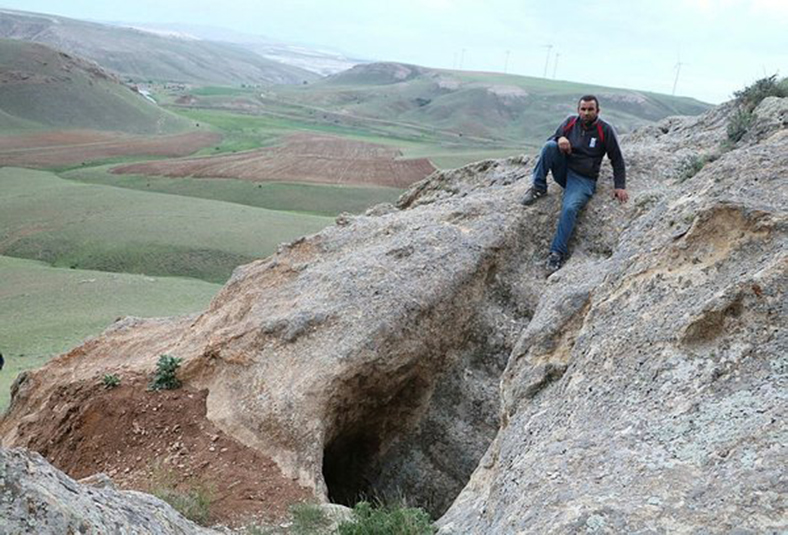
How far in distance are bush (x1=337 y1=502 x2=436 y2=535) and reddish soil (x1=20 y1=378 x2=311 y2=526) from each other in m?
1.62

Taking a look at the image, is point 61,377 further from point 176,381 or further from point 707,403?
point 707,403

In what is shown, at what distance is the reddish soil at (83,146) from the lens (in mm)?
75500

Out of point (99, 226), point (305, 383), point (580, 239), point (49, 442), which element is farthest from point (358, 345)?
point (99, 226)

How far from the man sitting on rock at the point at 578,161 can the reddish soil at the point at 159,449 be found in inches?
238

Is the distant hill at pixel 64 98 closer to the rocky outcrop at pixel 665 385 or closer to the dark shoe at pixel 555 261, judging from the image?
the dark shoe at pixel 555 261

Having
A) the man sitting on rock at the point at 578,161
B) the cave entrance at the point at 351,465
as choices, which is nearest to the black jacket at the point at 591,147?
the man sitting on rock at the point at 578,161

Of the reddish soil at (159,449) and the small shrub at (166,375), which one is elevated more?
the small shrub at (166,375)

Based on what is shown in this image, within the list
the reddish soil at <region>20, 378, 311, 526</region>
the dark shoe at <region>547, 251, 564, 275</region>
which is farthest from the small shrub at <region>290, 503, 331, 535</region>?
the dark shoe at <region>547, 251, 564, 275</region>

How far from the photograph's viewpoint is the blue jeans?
38.2 ft

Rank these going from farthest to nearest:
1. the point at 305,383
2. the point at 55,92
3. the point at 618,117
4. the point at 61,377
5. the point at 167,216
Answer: the point at 618,117, the point at 55,92, the point at 167,216, the point at 61,377, the point at 305,383

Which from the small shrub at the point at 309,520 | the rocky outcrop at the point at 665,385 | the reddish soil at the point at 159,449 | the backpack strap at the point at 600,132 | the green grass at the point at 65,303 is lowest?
the green grass at the point at 65,303

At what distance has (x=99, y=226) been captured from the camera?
4494 centimetres

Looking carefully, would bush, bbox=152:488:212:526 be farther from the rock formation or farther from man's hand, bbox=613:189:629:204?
man's hand, bbox=613:189:629:204

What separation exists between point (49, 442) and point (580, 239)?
32.2 ft
